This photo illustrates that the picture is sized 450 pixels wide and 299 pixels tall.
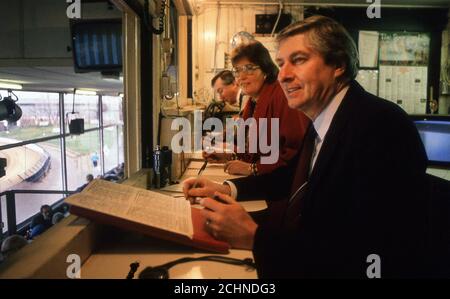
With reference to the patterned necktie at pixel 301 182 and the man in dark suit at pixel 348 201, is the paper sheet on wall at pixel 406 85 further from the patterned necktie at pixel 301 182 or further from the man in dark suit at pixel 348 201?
the man in dark suit at pixel 348 201

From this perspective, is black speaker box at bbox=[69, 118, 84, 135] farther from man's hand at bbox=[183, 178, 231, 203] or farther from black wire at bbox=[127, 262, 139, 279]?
black wire at bbox=[127, 262, 139, 279]

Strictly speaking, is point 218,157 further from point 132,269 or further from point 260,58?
point 132,269

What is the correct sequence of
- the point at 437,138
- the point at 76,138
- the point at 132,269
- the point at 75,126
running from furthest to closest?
the point at 76,138
the point at 75,126
the point at 437,138
the point at 132,269

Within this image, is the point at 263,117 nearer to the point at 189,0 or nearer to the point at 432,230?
the point at 432,230

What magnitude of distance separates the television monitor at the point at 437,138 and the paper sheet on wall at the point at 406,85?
4.16 feet

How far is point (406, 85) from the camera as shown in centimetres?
405

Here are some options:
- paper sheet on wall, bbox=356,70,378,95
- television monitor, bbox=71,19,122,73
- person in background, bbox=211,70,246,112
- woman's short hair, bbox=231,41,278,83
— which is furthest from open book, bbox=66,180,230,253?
paper sheet on wall, bbox=356,70,378,95

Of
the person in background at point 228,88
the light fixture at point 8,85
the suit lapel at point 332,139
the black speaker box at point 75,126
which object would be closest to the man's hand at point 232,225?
the suit lapel at point 332,139

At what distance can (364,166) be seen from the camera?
79 centimetres

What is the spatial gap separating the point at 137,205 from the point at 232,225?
287mm

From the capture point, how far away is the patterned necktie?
1047 mm

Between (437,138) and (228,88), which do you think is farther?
(228,88)

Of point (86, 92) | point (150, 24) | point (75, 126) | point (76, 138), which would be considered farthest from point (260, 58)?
point (86, 92)

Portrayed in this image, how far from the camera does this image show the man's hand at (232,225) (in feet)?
2.92
